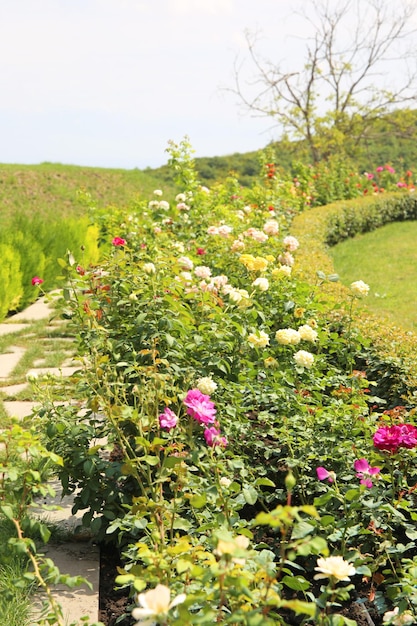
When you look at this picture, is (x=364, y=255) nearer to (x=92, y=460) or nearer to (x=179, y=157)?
(x=179, y=157)

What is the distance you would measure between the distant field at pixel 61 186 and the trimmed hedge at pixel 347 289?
6153mm

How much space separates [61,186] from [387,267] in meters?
12.5

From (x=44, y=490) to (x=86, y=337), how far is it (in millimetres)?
1135

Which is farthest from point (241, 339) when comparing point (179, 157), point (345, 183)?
point (345, 183)

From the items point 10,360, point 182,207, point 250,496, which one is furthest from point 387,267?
point 250,496

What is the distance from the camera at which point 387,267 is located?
29.3 ft

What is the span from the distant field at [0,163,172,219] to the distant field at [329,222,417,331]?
271 inches

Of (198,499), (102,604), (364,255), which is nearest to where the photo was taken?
(198,499)

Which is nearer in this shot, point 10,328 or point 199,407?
point 199,407

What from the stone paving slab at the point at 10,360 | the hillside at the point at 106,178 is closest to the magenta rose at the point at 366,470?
the stone paving slab at the point at 10,360

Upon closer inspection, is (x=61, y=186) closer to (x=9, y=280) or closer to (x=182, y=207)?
(x=182, y=207)

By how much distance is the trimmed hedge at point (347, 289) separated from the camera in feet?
11.9

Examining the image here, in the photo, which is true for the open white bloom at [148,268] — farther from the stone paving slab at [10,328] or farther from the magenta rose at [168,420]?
the stone paving slab at [10,328]

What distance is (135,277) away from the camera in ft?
10.8
